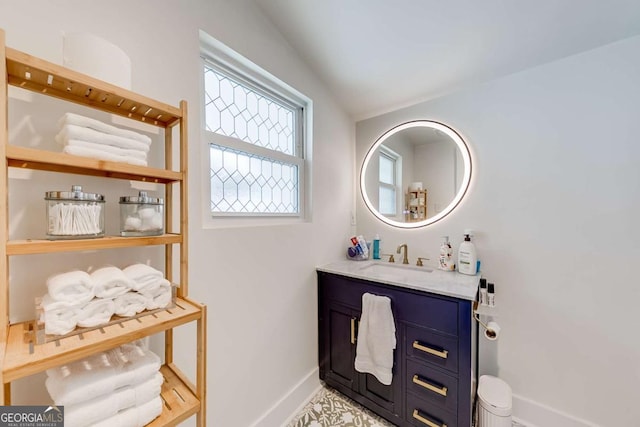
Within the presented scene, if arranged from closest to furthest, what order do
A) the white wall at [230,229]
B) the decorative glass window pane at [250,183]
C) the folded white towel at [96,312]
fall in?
the folded white towel at [96,312] → the white wall at [230,229] → the decorative glass window pane at [250,183]

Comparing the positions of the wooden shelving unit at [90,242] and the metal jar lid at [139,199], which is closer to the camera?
the wooden shelving unit at [90,242]

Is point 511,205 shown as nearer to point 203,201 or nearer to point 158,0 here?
A: point 203,201

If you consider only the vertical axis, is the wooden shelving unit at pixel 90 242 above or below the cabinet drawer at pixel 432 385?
above

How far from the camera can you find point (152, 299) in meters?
0.74

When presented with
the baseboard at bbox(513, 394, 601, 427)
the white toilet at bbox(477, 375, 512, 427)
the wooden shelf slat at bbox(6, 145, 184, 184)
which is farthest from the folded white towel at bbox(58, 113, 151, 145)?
the baseboard at bbox(513, 394, 601, 427)

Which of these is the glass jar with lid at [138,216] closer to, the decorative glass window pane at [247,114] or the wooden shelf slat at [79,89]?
the wooden shelf slat at [79,89]

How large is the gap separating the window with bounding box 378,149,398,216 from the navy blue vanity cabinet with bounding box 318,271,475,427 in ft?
2.41

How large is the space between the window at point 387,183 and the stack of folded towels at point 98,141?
166 cm

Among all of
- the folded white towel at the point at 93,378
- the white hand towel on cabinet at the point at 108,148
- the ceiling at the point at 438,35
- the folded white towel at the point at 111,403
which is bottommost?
the folded white towel at the point at 111,403

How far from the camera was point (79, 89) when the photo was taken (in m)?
0.68

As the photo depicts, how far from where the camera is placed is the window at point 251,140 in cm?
123

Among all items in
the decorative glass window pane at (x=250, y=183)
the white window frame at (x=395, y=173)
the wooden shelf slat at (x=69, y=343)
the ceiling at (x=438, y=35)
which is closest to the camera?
the wooden shelf slat at (x=69, y=343)

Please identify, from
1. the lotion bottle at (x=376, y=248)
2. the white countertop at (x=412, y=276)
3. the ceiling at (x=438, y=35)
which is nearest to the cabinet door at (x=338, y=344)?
the white countertop at (x=412, y=276)

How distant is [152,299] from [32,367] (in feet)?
0.87
